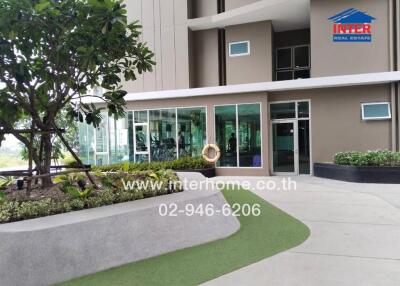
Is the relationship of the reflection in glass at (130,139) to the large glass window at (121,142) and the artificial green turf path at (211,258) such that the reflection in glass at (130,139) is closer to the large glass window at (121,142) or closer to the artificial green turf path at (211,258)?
the large glass window at (121,142)

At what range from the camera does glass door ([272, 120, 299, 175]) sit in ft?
42.4

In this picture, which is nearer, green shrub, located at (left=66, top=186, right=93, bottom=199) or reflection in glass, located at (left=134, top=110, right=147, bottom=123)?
green shrub, located at (left=66, top=186, right=93, bottom=199)

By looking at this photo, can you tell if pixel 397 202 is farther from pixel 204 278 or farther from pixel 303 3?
pixel 303 3

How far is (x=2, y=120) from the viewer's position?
5.49 m

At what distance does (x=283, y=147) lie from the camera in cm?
1315

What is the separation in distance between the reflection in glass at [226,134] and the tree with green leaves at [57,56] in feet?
A: 24.9

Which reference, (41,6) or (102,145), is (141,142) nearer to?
(102,145)

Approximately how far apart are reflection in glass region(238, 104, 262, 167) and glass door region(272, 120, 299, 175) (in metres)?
0.71

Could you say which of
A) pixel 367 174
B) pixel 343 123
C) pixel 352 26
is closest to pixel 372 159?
pixel 367 174

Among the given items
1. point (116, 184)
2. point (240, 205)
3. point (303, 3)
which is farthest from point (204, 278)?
point (303, 3)

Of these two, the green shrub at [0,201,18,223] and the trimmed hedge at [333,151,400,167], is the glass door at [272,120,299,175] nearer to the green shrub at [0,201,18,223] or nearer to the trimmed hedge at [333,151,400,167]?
the trimmed hedge at [333,151,400,167]

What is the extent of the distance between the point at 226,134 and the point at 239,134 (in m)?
0.55

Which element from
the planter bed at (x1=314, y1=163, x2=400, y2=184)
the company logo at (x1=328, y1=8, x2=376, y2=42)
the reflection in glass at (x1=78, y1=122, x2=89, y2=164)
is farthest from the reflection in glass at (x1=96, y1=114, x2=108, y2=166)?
the company logo at (x1=328, y1=8, x2=376, y2=42)

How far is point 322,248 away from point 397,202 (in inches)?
158
